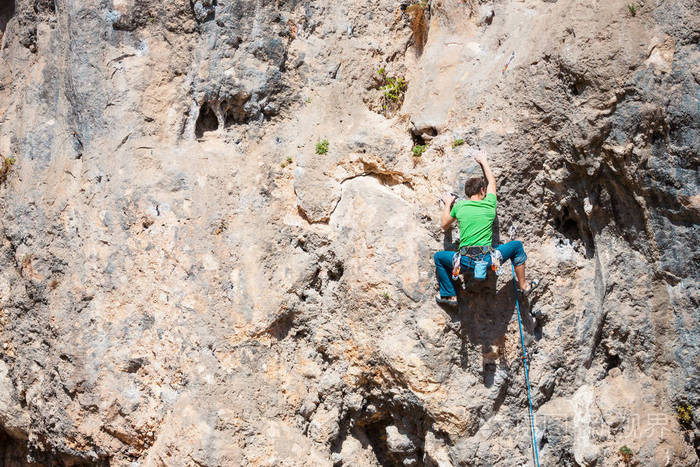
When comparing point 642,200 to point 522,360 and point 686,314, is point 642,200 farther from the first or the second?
point 522,360

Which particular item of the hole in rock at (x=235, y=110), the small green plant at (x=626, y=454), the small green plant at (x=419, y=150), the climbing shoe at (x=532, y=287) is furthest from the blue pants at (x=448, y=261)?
the hole in rock at (x=235, y=110)

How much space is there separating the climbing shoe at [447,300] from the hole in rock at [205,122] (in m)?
3.43

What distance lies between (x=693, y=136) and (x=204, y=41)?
5508 millimetres

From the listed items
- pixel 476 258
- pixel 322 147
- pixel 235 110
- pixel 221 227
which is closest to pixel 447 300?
pixel 476 258

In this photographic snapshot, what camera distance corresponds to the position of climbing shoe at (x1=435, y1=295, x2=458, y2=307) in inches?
272

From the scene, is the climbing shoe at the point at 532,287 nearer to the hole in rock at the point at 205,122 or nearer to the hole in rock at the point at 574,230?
the hole in rock at the point at 574,230

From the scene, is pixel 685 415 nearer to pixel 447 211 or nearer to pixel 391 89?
pixel 447 211

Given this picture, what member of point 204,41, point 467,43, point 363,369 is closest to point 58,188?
point 204,41

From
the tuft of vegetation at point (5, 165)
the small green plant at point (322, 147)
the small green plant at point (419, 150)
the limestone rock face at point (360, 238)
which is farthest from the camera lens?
the tuft of vegetation at point (5, 165)

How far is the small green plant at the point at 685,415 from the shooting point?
7160 mm

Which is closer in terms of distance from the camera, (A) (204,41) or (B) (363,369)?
(B) (363,369)

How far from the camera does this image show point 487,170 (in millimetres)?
6938

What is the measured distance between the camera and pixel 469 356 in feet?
23.4

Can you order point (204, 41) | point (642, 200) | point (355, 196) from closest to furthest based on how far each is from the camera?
1. point (642, 200)
2. point (355, 196)
3. point (204, 41)
